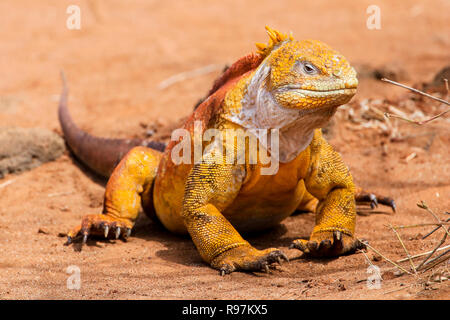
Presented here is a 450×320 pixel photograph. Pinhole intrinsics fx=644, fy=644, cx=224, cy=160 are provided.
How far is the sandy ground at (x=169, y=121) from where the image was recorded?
181 inches

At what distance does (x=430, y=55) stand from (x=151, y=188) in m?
7.81

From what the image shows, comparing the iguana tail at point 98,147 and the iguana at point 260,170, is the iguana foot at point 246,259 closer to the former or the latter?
the iguana at point 260,170

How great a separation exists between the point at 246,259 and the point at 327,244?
0.64 metres

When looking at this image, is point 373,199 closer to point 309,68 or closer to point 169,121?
point 309,68

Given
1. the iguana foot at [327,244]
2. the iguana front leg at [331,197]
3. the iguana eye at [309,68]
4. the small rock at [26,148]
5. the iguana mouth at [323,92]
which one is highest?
the iguana eye at [309,68]

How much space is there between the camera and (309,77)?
4410 millimetres

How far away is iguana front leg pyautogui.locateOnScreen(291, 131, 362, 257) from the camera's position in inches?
197

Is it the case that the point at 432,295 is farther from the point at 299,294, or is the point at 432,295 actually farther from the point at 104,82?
the point at 104,82

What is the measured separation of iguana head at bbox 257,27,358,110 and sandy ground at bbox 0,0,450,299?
1.24 metres

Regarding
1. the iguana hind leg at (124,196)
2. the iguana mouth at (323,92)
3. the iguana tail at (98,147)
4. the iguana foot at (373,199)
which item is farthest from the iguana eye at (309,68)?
the iguana tail at (98,147)

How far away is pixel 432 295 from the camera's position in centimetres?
361

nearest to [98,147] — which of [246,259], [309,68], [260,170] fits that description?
[260,170]

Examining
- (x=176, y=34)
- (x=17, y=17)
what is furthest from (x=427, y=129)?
(x=17, y=17)

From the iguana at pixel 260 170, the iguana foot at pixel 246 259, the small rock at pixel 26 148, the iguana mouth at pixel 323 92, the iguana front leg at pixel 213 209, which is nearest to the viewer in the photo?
the iguana mouth at pixel 323 92
